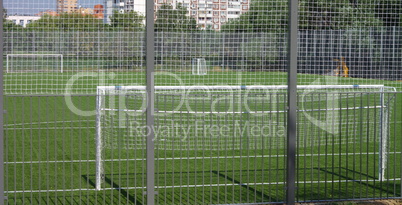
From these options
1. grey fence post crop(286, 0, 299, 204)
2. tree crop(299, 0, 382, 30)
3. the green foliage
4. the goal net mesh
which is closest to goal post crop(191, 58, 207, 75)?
the goal net mesh

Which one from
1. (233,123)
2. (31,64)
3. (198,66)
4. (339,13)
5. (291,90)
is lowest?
(233,123)

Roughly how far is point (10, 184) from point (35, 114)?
985 centimetres

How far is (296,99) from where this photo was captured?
19.9 feet

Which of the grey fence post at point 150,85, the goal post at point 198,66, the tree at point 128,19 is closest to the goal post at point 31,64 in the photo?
the tree at point 128,19

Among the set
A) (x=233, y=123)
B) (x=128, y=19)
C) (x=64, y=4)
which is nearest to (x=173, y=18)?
(x=128, y=19)

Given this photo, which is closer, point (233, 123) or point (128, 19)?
point (233, 123)

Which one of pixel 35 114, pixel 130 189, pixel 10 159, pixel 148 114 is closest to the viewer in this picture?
pixel 148 114

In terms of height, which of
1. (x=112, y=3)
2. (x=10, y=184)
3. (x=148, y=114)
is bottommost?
(x=10, y=184)

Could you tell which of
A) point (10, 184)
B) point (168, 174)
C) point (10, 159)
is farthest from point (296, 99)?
point (10, 159)

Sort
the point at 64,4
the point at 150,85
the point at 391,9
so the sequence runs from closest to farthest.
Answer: the point at 150,85, the point at 64,4, the point at 391,9

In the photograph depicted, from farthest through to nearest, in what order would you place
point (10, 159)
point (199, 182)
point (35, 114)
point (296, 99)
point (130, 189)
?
1. point (35, 114)
2. point (10, 159)
3. point (199, 182)
4. point (130, 189)
5. point (296, 99)

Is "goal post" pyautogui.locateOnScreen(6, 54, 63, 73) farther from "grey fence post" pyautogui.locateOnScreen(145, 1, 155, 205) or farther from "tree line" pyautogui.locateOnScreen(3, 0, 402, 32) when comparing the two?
"grey fence post" pyautogui.locateOnScreen(145, 1, 155, 205)

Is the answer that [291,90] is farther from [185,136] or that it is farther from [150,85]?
[185,136]

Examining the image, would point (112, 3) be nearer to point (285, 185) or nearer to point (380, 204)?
point (285, 185)
